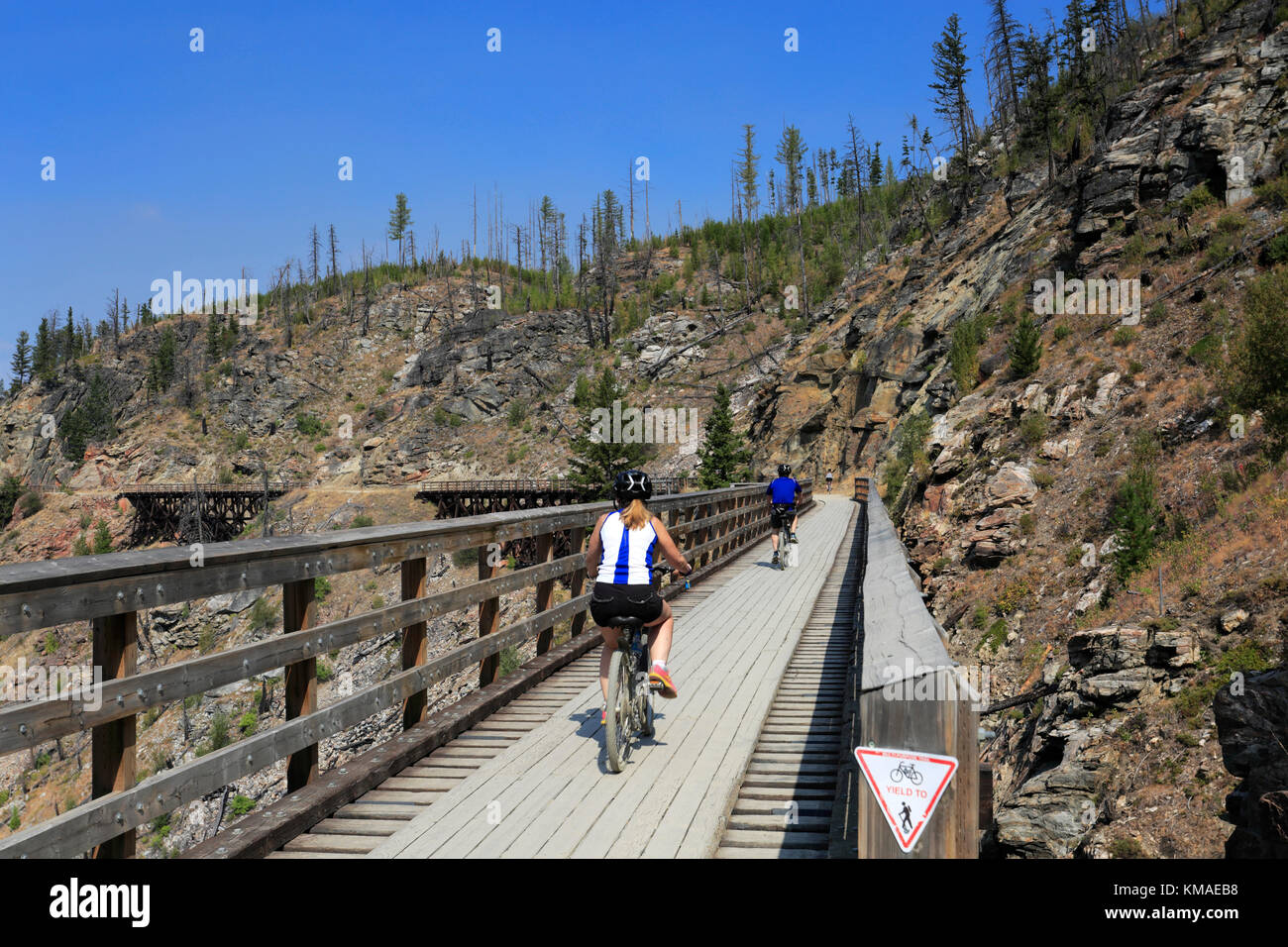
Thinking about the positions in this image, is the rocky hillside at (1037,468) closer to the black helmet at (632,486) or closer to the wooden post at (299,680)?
the black helmet at (632,486)

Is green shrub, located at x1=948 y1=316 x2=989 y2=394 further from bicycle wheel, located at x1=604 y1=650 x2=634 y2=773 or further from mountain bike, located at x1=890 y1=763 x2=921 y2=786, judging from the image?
mountain bike, located at x1=890 y1=763 x2=921 y2=786

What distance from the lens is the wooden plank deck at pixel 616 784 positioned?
395cm

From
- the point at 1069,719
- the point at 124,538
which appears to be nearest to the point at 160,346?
the point at 124,538

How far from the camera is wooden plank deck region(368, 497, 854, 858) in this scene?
395cm

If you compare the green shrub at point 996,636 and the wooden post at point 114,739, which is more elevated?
the wooden post at point 114,739

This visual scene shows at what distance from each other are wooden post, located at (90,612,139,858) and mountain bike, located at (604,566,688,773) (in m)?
2.51

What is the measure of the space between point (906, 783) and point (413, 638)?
406cm

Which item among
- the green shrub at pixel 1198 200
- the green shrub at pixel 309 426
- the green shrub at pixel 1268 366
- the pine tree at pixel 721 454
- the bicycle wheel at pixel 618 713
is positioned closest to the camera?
the bicycle wheel at pixel 618 713

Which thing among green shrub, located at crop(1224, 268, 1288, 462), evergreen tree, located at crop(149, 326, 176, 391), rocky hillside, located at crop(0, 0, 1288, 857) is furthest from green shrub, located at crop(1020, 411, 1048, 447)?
evergreen tree, located at crop(149, 326, 176, 391)

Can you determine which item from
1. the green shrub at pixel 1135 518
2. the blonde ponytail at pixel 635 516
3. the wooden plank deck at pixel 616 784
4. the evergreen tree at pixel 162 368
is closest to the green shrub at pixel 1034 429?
the green shrub at pixel 1135 518

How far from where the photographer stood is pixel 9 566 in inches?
112

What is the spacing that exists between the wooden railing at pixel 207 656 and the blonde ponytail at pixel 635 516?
138 cm

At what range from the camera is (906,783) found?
227cm
